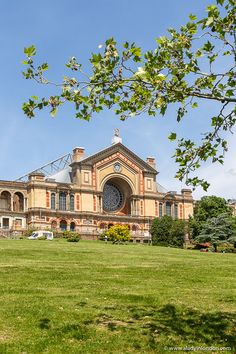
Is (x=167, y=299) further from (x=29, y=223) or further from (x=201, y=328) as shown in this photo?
(x=29, y=223)

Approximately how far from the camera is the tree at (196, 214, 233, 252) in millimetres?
58375

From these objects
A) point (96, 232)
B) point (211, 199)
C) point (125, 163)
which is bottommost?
point (96, 232)

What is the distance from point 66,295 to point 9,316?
2.83 metres

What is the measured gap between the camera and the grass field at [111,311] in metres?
9.05

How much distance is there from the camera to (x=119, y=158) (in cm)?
8175

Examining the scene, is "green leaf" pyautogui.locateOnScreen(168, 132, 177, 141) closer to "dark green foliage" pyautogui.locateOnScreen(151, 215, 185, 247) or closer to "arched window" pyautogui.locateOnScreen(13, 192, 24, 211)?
"dark green foliage" pyautogui.locateOnScreen(151, 215, 185, 247)

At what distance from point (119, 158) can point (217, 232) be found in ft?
91.1

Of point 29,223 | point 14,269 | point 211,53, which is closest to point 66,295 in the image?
point 14,269

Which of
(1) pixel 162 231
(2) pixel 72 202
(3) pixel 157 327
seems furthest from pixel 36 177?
(3) pixel 157 327

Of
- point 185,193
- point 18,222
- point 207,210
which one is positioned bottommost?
point 18,222

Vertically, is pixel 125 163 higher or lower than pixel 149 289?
higher

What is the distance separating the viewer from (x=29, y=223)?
7394 cm

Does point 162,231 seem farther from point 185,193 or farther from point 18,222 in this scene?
point 185,193

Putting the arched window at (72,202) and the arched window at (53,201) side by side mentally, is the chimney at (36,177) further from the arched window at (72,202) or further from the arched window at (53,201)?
the arched window at (72,202)
